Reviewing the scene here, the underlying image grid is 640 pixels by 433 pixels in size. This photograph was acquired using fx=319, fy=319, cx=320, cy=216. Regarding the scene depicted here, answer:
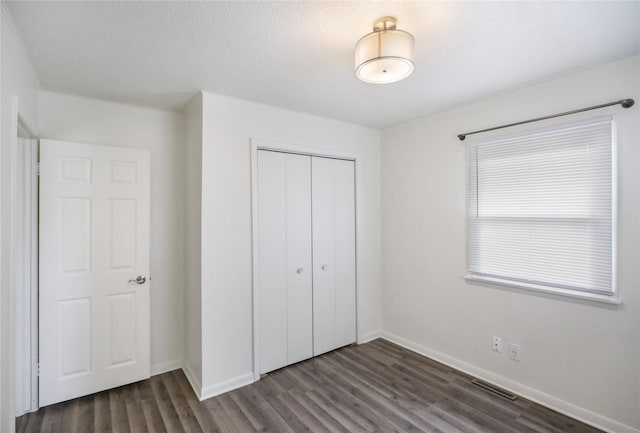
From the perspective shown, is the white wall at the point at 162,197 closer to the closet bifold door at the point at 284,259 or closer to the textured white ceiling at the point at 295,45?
the textured white ceiling at the point at 295,45

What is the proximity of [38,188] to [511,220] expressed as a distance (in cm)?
368

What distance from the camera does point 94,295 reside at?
256 cm

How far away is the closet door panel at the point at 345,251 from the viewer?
341 centimetres

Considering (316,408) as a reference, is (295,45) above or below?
above

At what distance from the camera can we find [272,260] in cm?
296

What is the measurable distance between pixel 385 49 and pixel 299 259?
207 centimetres

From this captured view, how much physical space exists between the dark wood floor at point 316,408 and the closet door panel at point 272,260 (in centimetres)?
24

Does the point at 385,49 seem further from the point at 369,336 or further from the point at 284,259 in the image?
the point at 369,336

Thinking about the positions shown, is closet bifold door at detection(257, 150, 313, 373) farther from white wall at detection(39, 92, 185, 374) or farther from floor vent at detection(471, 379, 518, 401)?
floor vent at detection(471, 379, 518, 401)

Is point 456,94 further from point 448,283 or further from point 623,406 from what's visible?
point 623,406

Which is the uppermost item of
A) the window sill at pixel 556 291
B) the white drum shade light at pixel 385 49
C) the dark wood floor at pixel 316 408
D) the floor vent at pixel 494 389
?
the white drum shade light at pixel 385 49

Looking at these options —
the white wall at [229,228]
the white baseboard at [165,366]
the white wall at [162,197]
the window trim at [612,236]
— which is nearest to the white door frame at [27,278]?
the white wall at [162,197]

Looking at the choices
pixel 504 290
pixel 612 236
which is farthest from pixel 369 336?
pixel 612 236

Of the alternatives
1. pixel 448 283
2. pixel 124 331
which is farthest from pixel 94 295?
pixel 448 283
